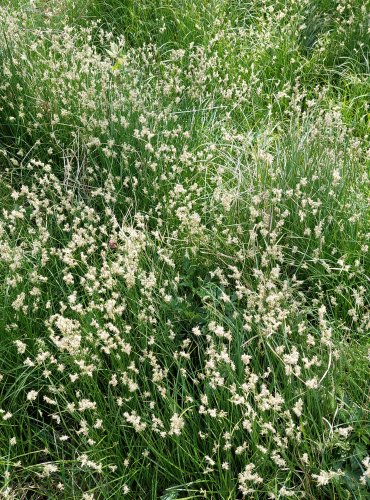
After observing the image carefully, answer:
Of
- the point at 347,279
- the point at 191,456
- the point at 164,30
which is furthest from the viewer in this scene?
the point at 164,30

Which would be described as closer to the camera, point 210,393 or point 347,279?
point 210,393

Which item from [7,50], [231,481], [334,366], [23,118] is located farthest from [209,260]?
[7,50]

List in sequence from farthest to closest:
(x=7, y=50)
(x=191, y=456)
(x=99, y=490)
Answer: (x=7, y=50)
(x=99, y=490)
(x=191, y=456)

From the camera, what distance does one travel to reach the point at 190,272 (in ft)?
9.53

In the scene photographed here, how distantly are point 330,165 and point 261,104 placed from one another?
1.21 m

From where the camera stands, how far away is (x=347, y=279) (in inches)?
115

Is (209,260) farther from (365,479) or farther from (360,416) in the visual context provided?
(365,479)

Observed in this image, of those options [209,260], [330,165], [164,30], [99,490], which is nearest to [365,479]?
[99,490]

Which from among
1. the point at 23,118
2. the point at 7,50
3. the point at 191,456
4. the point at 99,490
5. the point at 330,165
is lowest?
the point at 99,490

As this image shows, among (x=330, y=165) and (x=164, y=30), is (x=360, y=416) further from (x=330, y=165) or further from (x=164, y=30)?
(x=164, y=30)

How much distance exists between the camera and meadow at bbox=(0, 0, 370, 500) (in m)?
2.23

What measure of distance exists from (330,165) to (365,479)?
1.62m

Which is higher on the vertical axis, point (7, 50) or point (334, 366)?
point (7, 50)

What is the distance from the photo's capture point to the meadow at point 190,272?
2.23 m
